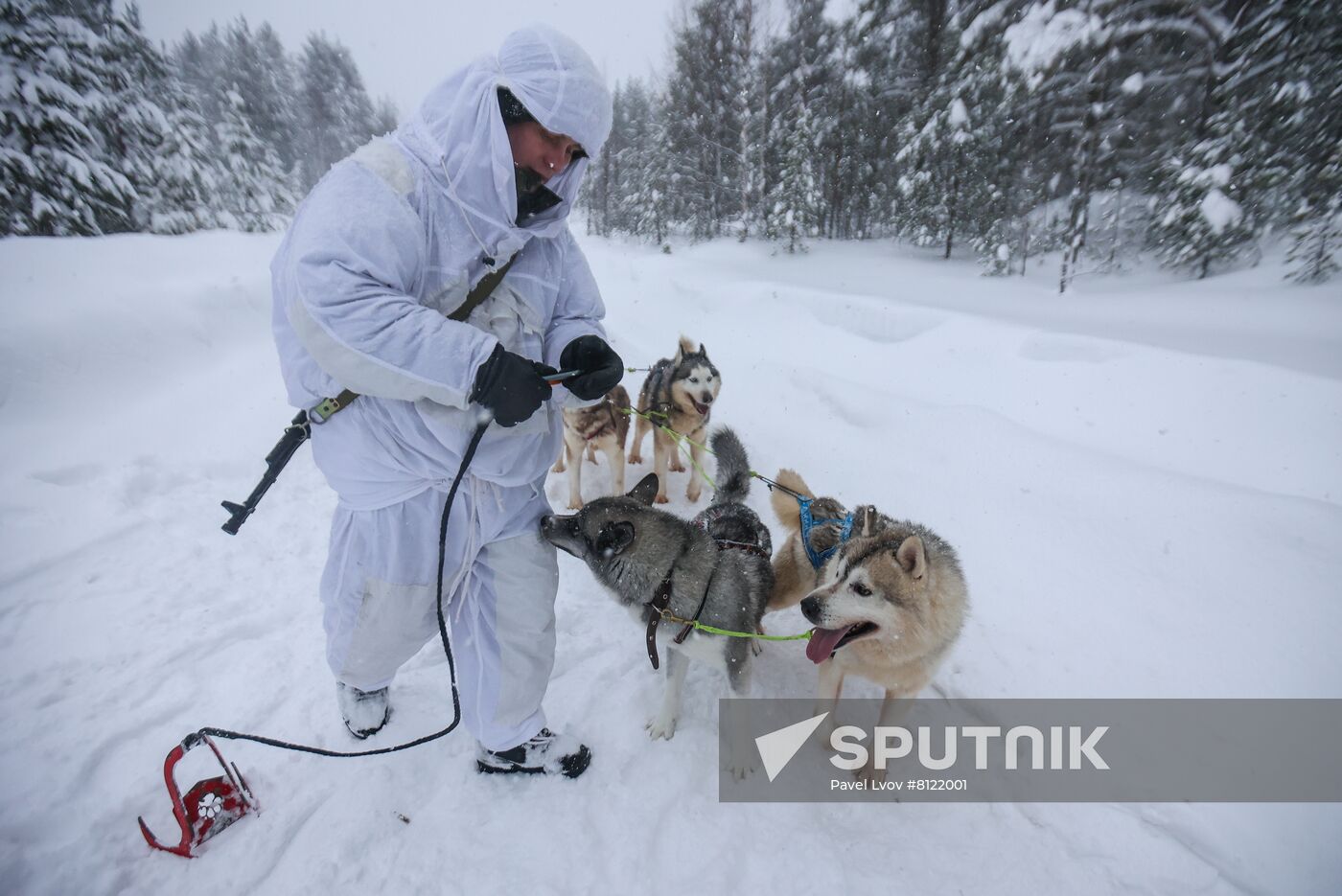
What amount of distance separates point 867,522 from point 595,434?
2.45 meters

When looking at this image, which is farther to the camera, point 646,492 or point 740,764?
point 646,492

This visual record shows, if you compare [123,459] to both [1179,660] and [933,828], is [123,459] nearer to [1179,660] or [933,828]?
[933,828]

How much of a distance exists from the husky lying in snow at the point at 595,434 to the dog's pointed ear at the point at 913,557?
254cm

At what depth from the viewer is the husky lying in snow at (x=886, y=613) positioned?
204 cm

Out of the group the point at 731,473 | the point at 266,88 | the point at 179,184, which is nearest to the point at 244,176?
the point at 179,184

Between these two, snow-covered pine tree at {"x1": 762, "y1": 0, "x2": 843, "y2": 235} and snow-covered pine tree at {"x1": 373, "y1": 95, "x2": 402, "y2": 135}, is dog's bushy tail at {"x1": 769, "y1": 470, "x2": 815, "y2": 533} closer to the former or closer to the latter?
snow-covered pine tree at {"x1": 762, "y1": 0, "x2": 843, "y2": 235}

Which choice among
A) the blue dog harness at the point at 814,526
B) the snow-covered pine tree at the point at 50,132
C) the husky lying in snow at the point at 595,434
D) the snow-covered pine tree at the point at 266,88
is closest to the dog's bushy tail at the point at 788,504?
the blue dog harness at the point at 814,526

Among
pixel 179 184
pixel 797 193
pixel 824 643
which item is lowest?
pixel 824 643


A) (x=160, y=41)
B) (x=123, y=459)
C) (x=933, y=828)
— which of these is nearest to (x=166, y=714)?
(x=123, y=459)

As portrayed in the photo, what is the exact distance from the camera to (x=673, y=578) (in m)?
2.24

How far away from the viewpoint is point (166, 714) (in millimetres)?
2230

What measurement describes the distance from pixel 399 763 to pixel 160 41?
24154 millimetres

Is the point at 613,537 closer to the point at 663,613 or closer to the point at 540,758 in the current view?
the point at 663,613

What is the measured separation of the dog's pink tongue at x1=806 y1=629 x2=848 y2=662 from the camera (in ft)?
6.88
